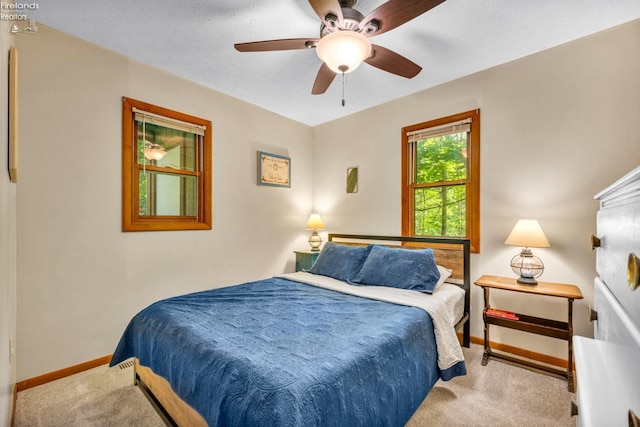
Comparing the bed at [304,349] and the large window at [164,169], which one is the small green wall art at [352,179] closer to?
the bed at [304,349]

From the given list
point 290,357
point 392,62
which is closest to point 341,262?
point 290,357

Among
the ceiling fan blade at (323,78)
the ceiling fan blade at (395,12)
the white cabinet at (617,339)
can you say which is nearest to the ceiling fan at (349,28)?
the ceiling fan blade at (395,12)

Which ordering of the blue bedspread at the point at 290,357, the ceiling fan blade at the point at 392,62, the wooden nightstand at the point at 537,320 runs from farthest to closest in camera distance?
the wooden nightstand at the point at 537,320
the ceiling fan blade at the point at 392,62
the blue bedspread at the point at 290,357

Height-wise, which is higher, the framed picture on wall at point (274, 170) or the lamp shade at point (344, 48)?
the lamp shade at point (344, 48)

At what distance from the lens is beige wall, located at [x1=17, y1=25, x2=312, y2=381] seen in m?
2.19

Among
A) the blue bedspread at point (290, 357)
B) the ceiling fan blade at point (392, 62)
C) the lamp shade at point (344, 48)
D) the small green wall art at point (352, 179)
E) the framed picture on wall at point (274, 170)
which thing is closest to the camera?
Answer: the blue bedspread at point (290, 357)

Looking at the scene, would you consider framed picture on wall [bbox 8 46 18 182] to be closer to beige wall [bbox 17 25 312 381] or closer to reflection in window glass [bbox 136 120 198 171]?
beige wall [bbox 17 25 312 381]

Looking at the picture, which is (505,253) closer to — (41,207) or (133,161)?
(133,161)

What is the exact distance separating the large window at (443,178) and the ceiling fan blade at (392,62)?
1132 millimetres

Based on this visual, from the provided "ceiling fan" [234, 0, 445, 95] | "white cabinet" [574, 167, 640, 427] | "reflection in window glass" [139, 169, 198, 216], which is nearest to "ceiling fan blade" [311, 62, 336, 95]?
"ceiling fan" [234, 0, 445, 95]

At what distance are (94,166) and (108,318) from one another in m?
1.34

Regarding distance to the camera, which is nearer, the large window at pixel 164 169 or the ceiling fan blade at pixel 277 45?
the ceiling fan blade at pixel 277 45

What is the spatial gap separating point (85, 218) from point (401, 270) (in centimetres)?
275

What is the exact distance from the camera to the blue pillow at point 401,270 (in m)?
2.46
